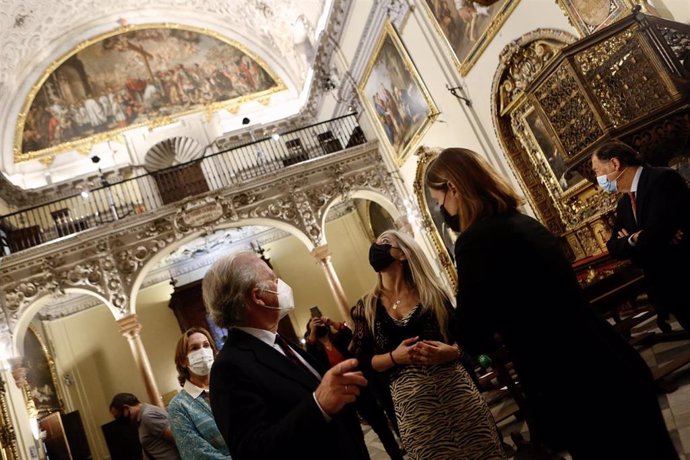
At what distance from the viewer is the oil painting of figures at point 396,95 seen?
9.73 meters

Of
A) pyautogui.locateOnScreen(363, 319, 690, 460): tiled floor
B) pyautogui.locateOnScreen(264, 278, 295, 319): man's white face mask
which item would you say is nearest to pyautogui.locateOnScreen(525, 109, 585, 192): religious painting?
pyautogui.locateOnScreen(363, 319, 690, 460): tiled floor

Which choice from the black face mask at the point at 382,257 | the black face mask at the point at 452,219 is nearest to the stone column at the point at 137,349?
the black face mask at the point at 382,257

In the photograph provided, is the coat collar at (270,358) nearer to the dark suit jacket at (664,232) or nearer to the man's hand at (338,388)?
the man's hand at (338,388)

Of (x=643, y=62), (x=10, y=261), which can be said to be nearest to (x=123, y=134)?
(x=10, y=261)

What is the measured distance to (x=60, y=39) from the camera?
50.2ft

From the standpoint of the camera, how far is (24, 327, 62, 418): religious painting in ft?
38.4

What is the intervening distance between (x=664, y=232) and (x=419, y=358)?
72.3 inches

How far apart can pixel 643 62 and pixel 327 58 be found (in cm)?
991

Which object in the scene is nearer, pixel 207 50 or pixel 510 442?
pixel 510 442

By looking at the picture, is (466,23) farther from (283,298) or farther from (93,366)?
(93,366)

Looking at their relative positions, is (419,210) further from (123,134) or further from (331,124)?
(123,134)

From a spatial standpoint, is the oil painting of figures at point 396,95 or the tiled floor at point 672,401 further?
the oil painting of figures at point 396,95

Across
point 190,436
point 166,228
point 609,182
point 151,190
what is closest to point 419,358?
point 190,436

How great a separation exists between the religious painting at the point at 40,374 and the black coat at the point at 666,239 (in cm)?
1289
